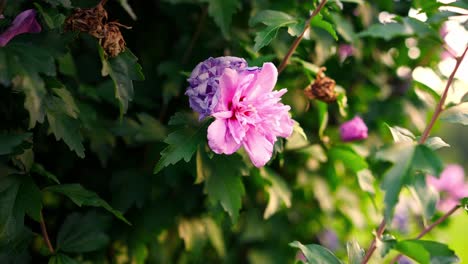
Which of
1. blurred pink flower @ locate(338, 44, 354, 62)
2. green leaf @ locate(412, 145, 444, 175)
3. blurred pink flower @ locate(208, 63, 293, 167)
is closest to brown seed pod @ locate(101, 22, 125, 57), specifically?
blurred pink flower @ locate(208, 63, 293, 167)

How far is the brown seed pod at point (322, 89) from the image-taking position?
4.79ft

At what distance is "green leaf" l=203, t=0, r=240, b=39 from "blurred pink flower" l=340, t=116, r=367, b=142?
0.48m

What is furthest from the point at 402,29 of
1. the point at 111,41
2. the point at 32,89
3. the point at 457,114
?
the point at 32,89

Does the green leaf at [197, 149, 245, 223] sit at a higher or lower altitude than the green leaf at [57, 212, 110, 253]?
higher

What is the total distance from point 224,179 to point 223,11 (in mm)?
464

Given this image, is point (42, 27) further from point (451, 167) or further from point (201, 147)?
point (451, 167)

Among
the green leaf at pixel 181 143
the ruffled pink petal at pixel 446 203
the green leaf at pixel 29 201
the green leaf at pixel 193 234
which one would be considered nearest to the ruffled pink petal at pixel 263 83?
the green leaf at pixel 181 143

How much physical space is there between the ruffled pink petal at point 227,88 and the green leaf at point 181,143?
0.35 feet

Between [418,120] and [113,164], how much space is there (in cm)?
117

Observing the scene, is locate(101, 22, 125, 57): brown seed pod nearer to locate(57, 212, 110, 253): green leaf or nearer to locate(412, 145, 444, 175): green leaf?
locate(57, 212, 110, 253): green leaf

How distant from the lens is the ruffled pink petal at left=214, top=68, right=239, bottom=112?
→ 1.13m

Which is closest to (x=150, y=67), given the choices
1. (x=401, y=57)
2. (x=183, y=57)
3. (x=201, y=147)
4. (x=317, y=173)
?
(x=183, y=57)

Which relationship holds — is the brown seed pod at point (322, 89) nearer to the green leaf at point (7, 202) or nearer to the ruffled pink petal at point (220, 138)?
the ruffled pink petal at point (220, 138)

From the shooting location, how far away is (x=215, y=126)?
114 centimetres
